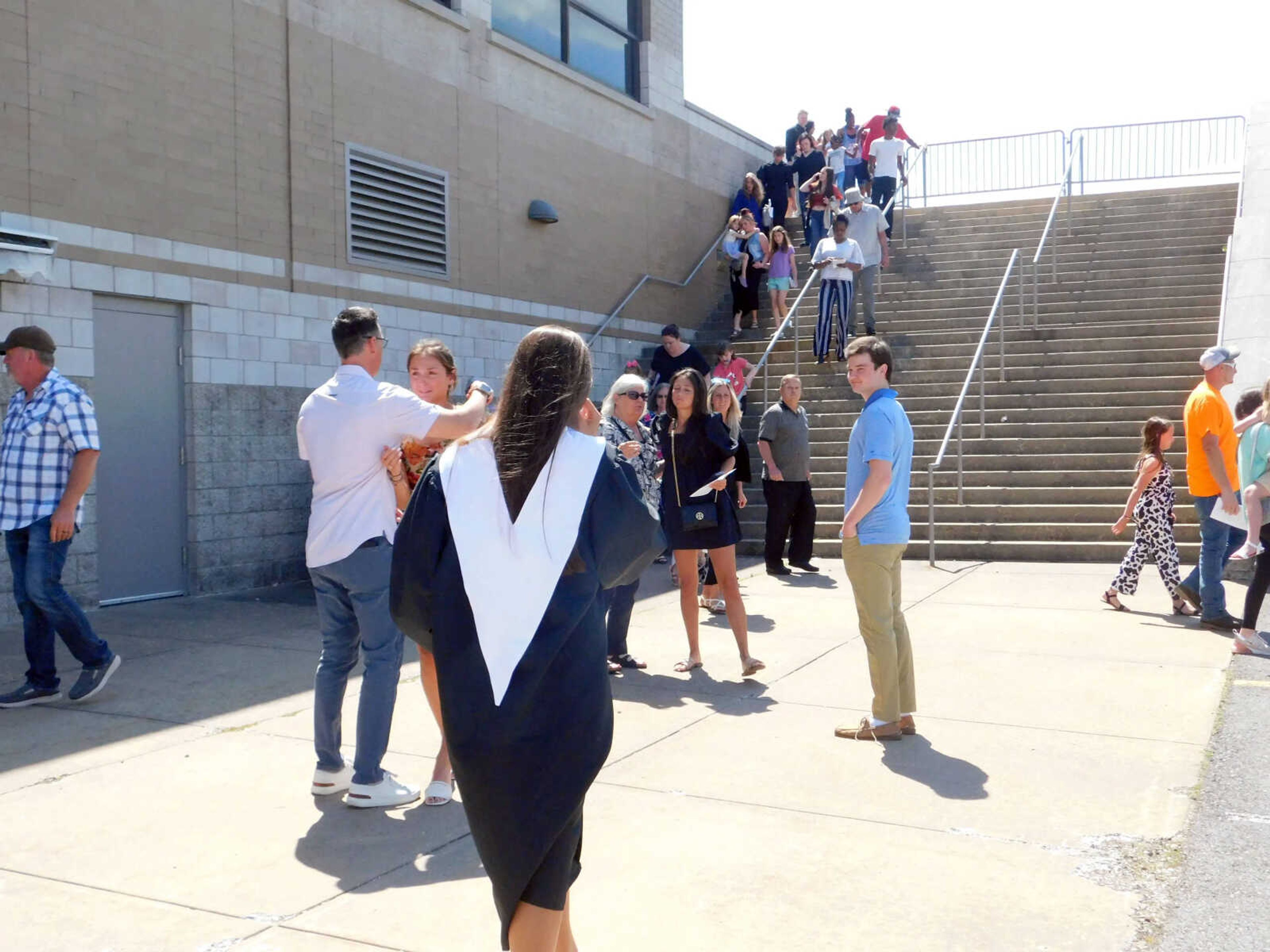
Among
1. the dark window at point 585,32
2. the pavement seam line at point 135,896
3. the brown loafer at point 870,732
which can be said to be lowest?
the pavement seam line at point 135,896

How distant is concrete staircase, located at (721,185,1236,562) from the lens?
11922 millimetres

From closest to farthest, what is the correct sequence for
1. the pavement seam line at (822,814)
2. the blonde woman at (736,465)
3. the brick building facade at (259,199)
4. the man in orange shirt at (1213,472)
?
1. the pavement seam line at (822,814)
2. the man in orange shirt at (1213,472)
3. the blonde woman at (736,465)
4. the brick building facade at (259,199)

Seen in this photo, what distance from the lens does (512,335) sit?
14125mm

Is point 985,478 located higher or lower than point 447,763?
higher

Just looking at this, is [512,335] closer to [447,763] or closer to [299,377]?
[299,377]

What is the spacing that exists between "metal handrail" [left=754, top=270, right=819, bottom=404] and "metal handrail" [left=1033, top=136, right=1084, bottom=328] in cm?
281

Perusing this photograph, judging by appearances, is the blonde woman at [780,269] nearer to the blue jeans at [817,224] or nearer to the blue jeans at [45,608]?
the blue jeans at [817,224]

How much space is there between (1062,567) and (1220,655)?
12.5 feet

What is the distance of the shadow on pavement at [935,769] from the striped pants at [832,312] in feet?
33.1

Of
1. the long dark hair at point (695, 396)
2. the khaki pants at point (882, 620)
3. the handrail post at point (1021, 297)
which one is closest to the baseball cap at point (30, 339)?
the long dark hair at point (695, 396)

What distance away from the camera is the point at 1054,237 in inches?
645

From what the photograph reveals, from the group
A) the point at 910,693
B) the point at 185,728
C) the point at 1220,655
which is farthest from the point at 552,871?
the point at 1220,655

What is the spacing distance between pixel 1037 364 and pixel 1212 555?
22.6ft

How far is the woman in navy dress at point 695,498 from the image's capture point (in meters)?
6.80
